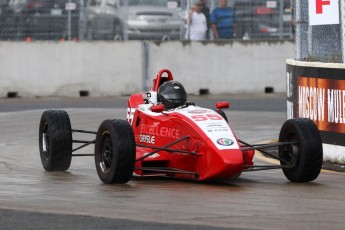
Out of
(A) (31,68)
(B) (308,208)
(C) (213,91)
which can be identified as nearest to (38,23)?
(A) (31,68)

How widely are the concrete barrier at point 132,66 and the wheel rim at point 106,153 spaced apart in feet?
43.6

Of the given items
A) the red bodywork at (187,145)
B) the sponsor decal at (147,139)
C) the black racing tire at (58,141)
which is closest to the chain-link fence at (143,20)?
the black racing tire at (58,141)

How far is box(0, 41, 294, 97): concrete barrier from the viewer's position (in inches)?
1032

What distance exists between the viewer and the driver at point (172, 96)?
13.7m

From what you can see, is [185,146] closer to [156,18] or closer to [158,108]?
[158,108]

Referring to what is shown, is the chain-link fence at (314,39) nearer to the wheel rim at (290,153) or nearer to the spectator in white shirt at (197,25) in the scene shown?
the wheel rim at (290,153)

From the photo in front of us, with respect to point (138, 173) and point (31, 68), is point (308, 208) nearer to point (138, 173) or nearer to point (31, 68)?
point (138, 173)

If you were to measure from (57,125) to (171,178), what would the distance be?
1.70 metres

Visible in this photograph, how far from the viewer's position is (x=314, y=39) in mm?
17109

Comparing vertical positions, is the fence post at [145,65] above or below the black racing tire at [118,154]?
above

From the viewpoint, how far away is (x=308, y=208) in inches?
416

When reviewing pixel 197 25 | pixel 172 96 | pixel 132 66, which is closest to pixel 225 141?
pixel 172 96

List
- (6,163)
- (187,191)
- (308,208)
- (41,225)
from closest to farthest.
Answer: (41,225)
(308,208)
(187,191)
(6,163)

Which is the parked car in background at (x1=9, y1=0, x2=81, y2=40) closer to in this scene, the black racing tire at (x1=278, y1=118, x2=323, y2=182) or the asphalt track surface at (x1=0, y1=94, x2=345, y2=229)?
the asphalt track surface at (x1=0, y1=94, x2=345, y2=229)
